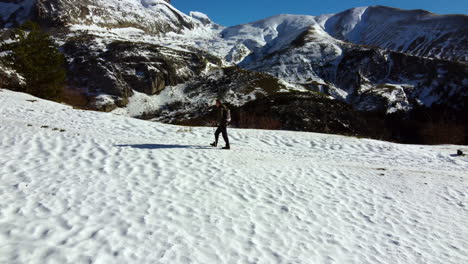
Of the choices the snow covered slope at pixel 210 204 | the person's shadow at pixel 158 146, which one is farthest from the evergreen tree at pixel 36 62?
the person's shadow at pixel 158 146

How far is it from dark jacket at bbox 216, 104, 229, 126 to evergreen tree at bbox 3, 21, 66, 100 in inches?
1141

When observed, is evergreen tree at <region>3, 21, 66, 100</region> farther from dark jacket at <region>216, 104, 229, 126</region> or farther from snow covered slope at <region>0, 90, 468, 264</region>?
dark jacket at <region>216, 104, 229, 126</region>

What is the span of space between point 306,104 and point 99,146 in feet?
150

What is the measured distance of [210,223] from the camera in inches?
293

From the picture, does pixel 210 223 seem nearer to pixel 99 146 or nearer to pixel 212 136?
pixel 99 146

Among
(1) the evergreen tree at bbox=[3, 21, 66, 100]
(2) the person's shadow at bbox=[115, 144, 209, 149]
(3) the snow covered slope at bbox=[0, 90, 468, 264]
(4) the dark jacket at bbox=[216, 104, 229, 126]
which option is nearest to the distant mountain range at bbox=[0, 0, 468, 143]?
(1) the evergreen tree at bbox=[3, 21, 66, 100]

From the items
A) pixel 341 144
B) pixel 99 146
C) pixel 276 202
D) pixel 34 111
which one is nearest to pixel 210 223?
pixel 276 202

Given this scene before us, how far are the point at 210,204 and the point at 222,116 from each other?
22.3 ft

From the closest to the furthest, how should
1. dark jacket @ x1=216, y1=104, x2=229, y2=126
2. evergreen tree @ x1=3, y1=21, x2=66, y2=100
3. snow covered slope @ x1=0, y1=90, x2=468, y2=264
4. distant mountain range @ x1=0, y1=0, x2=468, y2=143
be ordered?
snow covered slope @ x1=0, y1=90, x2=468, y2=264 → dark jacket @ x1=216, y1=104, x2=229, y2=126 → evergreen tree @ x1=3, y1=21, x2=66, y2=100 → distant mountain range @ x1=0, y1=0, x2=468, y2=143

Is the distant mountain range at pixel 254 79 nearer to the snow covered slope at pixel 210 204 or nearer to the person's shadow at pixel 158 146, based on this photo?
the person's shadow at pixel 158 146

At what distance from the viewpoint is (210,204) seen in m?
8.51

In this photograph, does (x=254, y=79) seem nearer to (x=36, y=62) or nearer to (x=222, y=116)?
(x=36, y=62)

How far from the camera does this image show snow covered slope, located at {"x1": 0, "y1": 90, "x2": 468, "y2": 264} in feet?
20.4

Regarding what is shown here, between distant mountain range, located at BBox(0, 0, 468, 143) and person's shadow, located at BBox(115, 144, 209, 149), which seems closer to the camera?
person's shadow, located at BBox(115, 144, 209, 149)
